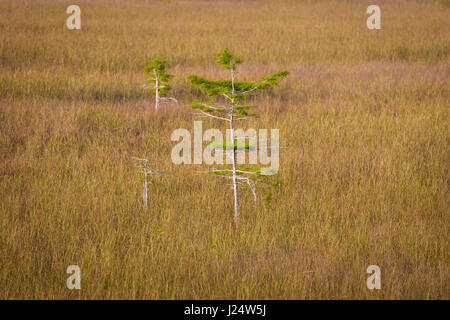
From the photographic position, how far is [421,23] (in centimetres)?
1859

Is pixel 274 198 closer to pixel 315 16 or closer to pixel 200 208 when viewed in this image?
pixel 200 208

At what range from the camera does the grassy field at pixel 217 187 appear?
3.30 meters

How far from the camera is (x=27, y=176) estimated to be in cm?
546

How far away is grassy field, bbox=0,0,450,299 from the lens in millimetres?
3299

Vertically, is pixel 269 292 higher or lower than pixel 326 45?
lower

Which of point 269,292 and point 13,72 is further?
point 13,72

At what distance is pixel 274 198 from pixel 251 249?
123 cm

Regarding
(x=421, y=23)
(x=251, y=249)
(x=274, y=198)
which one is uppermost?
(x=421, y=23)

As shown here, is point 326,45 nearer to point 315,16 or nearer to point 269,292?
point 315,16

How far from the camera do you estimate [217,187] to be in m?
5.12
